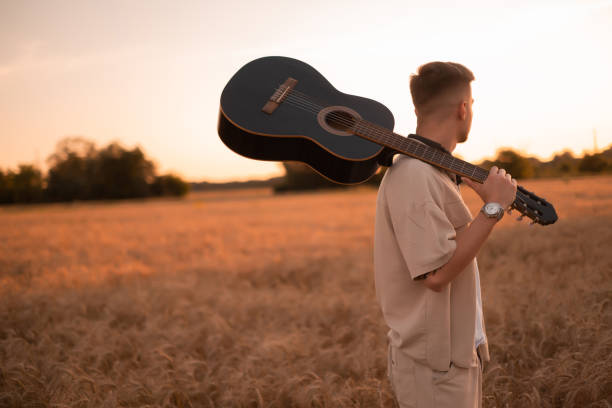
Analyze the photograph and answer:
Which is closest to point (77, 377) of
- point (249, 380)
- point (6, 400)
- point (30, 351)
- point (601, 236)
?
point (6, 400)

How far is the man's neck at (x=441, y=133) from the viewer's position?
1.69m

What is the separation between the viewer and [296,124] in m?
1.84

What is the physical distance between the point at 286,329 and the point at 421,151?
11.3 feet

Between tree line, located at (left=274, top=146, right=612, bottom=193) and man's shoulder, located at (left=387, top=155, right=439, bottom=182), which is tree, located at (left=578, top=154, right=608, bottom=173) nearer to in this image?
tree line, located at (left=274, top=146, right=612, bottom=193)

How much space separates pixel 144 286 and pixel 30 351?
270 cm

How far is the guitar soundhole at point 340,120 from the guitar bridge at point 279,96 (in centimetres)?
25

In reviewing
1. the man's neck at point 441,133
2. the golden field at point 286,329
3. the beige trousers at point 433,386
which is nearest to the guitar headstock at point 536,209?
the man's neck at point 441,133

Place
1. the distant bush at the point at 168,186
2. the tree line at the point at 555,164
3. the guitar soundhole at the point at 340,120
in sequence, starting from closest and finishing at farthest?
1. the guitar soundhole at the point at 340,120
2. the tree line at the point at 555,164
3. the distant bush at the point at 168,186

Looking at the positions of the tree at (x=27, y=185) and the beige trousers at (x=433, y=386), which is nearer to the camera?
the beige trousers at (x=433, y=386)

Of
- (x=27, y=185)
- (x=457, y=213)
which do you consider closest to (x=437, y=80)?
(x=457, y=213)

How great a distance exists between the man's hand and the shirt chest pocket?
0.09 metres

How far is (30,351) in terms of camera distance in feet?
12.8

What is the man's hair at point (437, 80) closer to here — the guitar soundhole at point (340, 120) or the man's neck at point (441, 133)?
the man's neck at point (441, 133)

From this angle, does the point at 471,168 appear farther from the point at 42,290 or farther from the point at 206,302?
the point at 42,290
